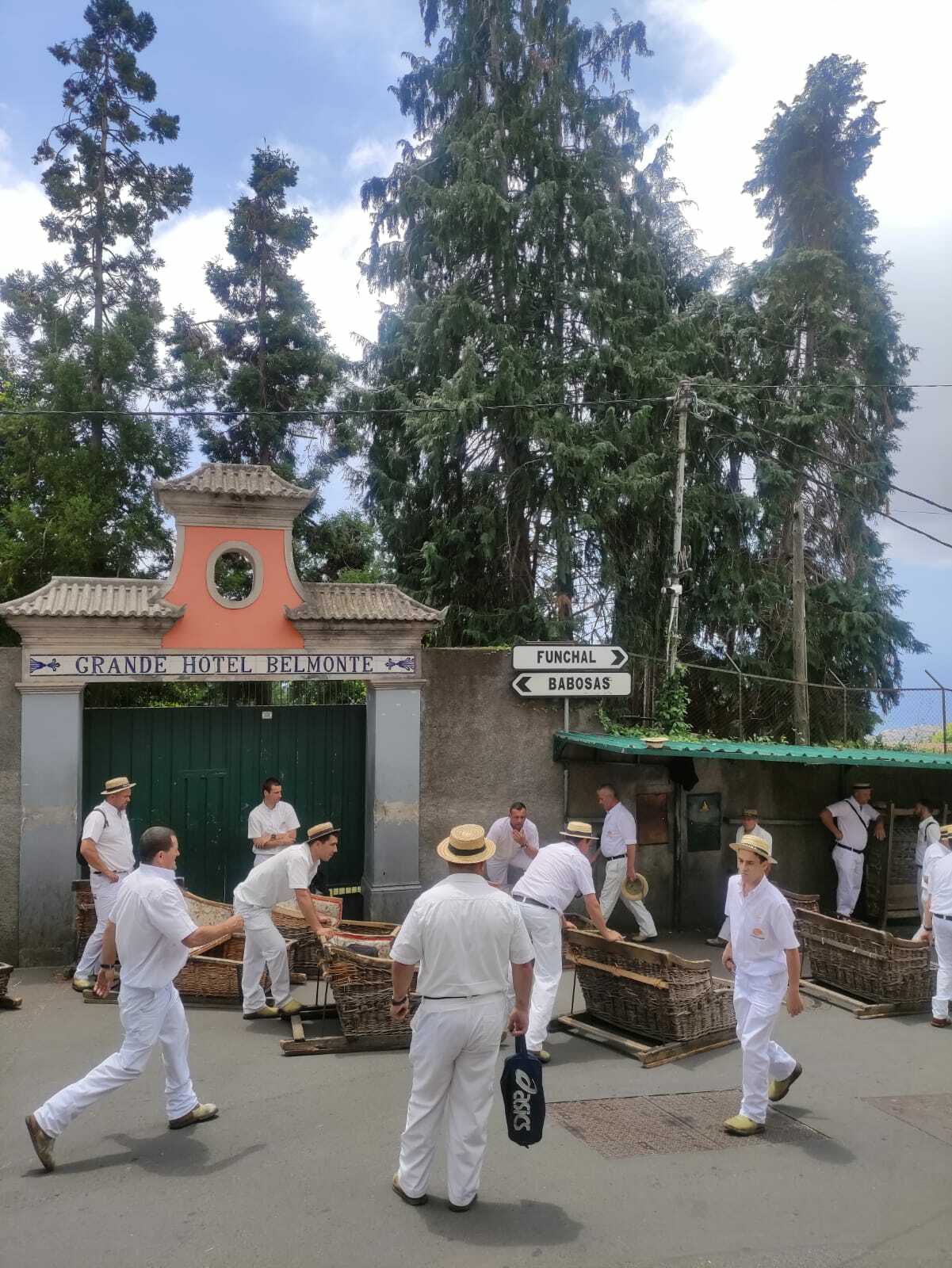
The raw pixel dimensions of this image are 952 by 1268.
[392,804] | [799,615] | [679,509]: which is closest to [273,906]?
[392,804]

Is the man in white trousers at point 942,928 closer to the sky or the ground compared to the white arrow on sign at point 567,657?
closer to the ground

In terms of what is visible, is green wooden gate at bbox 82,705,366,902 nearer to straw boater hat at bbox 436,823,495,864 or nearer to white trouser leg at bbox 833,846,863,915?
white trouser leg at bbox 833,846,863,915

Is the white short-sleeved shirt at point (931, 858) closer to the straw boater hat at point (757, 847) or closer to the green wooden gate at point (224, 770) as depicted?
the straw boater hat at point (757, 847)

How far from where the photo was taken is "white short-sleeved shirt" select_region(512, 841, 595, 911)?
288 inches

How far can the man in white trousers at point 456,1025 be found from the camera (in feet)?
15.8

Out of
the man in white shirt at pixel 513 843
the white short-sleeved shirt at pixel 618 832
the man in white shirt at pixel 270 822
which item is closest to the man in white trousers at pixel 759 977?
the man in white shirt at pixel 513 843

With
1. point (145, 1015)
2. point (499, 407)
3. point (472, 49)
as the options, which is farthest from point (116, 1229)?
point (472, 49)

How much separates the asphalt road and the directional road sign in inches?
179

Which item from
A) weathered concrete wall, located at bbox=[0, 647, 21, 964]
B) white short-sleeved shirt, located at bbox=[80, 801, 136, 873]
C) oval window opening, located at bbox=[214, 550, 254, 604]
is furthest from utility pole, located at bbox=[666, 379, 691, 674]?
oval window opening, located at bbox=[214, 550, 254, 604]

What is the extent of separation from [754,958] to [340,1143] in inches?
107

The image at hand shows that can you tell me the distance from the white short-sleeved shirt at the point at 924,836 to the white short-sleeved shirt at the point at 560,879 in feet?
16.7

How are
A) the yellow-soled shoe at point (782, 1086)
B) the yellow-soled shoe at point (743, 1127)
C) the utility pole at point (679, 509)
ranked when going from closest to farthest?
the yellow-soled shoe at point (743, 1127)
the yellow-soled shoe at point (782, 1086)
the utility pole at point (679, 509)

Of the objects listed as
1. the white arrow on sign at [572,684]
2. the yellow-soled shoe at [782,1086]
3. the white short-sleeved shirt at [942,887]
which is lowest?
the yellow-soled shoe at [782,1086]

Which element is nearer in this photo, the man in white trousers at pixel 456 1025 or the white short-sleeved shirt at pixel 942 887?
the man in white trousers at pixel 456 1025
